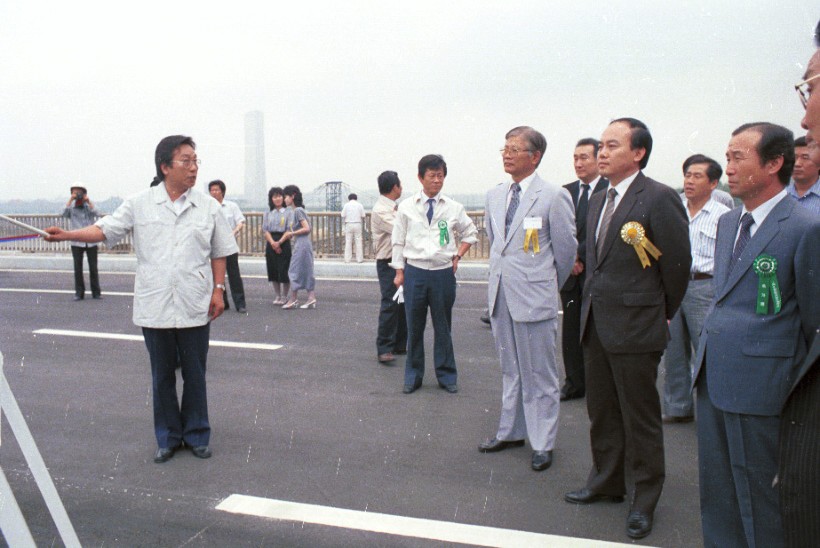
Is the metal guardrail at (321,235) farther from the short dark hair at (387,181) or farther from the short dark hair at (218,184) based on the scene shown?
the short dark hair at (387,181)

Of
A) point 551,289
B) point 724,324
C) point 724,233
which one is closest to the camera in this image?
point 724,324

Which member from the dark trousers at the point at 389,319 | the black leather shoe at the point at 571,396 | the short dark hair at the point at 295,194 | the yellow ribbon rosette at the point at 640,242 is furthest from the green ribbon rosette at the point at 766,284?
the short dark hair at the point at 295,194

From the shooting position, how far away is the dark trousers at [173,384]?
464 centimetres

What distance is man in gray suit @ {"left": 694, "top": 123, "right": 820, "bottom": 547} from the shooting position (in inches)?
105

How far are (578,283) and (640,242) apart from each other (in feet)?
7.93

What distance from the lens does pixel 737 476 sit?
2.76 meters

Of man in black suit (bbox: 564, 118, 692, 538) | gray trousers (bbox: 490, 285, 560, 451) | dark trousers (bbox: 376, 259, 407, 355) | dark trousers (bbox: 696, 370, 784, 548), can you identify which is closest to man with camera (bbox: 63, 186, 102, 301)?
dark trousers (bbox: 376, 259, 407, 355)

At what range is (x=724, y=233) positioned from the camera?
308cm

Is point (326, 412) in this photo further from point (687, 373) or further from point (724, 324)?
point (724, 324)

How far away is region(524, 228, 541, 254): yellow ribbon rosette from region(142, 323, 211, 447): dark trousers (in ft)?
7.18

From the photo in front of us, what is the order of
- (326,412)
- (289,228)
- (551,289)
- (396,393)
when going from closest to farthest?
(551,289) → (326,412) → (396,393) → (289,228)

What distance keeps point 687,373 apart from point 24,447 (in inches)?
175

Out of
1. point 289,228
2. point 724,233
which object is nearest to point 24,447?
point 724,233

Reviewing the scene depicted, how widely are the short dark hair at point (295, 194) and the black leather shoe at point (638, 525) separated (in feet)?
27.2
